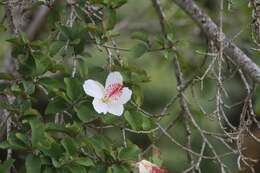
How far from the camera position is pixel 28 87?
117cm

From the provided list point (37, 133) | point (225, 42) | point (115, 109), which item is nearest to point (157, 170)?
point (115, 109)

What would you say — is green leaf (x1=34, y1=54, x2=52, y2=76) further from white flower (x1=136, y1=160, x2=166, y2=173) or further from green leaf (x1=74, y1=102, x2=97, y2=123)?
white flower (x1=136, y1=160, x2=166, y2=173)

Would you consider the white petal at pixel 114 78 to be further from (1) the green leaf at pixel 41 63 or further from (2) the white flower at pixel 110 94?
(1) the green leaf at pixel 41 63

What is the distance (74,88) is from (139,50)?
10.7 inches

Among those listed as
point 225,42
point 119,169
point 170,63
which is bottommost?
point 119,169

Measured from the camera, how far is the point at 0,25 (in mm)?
1344

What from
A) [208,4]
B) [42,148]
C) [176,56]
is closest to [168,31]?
[176,56]

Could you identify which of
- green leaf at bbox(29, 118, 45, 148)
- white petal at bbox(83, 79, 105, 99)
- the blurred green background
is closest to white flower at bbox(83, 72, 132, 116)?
white petal at bbox(83, 79, 105, 99)

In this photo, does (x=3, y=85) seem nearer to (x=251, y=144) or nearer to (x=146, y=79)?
(x=146, y=79)

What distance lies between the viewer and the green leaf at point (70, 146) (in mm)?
1119

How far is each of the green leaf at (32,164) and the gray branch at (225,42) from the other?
0.48 metres

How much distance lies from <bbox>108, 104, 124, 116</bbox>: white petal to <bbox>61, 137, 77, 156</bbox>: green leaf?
92 millimetres

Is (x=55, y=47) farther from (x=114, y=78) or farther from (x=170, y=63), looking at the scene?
(x=170, y=63)

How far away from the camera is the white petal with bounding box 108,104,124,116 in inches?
45.8
